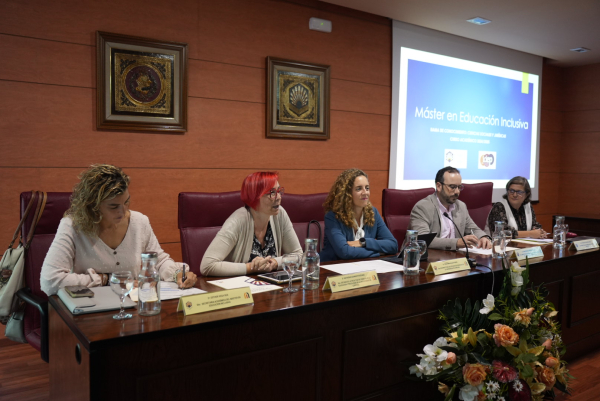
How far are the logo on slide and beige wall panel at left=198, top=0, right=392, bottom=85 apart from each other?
5.45 ft

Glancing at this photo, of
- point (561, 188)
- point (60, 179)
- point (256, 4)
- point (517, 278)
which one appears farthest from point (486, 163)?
point (60, 179)

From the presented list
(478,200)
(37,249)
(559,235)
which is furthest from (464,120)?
(37,249)

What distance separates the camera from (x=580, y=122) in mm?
6633

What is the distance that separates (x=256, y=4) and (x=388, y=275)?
2758 millimetres

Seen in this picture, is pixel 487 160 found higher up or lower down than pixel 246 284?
higher up

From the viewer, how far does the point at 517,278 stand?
6.86 ft

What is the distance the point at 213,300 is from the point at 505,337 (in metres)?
1.06

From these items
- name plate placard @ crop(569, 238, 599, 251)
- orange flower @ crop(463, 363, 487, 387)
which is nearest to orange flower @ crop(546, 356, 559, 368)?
orange flower @ crop(463, 363, 487, 387)

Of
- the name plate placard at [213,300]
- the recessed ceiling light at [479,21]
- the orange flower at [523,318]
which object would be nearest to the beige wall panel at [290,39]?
the recessed ceiling light at [479,21]

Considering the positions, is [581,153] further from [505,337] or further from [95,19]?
[95,19]

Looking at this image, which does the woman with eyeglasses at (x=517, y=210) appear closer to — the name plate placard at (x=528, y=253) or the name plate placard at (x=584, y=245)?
the name plate placard at (x=584, y=245)

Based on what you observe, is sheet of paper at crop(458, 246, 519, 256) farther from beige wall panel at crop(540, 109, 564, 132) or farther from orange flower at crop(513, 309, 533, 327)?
beige wall panel at crop(540, 109, 564, 132)

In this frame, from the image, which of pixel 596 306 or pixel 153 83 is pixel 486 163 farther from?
pixel 153 83

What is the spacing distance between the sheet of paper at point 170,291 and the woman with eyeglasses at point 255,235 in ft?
1.11
